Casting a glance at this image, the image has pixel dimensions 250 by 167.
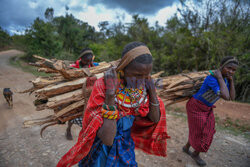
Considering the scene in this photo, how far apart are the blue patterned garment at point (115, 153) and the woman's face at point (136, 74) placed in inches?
13.6

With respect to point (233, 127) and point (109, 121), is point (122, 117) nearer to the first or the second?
point (109, 121)

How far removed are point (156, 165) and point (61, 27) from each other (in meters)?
19.0

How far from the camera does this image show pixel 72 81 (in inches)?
74.3

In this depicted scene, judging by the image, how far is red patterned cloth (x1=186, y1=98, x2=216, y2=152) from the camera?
103 inches

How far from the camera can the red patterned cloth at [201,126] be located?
2.62m

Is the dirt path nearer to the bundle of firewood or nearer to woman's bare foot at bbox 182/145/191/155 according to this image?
woman's bare foot at bbox 182/145/191/155

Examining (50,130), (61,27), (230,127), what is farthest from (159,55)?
(61,27)

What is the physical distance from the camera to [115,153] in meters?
1.41

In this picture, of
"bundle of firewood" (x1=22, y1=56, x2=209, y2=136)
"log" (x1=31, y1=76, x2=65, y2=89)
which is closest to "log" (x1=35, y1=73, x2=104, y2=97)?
"bundle of firewood" (x1=22, y1=56, x2=209, y2=136)

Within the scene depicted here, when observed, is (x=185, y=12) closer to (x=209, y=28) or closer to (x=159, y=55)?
(x=209, y=28)

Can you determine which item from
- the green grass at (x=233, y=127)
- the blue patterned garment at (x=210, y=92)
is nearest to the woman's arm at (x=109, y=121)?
the blue patterned garment at (x=210, y=92)

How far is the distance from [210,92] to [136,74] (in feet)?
6.51

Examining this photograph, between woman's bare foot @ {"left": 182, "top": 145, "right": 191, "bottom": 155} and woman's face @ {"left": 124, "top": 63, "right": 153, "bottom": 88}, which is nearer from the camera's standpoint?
woman's face @ {"left": 124, "top": 63, "right": 153, "bottom": 88}

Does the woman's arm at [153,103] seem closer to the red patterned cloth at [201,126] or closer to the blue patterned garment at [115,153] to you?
the blue patterned garment at [115,153]
